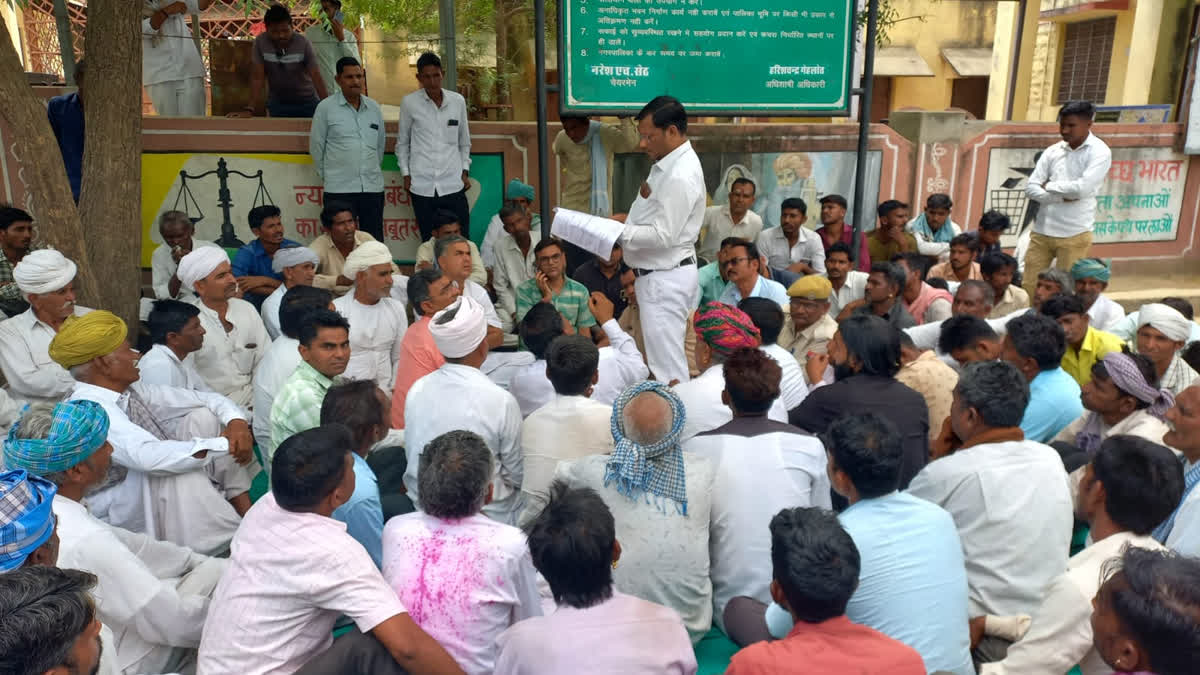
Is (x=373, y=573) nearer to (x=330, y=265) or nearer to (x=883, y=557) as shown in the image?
(x=883, y=557)

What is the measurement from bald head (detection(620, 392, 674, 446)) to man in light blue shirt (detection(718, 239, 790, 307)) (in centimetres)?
264

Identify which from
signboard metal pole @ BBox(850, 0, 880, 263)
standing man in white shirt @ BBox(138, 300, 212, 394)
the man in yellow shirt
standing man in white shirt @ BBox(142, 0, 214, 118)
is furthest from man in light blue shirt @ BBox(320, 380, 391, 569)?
standing man in white shirt @ BBox(142, 0, 214, 118)

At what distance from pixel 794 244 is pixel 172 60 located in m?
5.30

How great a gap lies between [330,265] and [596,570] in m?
4.41

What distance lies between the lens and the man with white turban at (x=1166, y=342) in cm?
404

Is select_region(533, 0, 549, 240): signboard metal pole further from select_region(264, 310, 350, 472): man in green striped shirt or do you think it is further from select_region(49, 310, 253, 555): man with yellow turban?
select_region(49, 310, 253, 555): man with yellow turban

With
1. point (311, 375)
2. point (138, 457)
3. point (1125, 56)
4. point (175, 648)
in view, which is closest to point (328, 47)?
point (311, 375)

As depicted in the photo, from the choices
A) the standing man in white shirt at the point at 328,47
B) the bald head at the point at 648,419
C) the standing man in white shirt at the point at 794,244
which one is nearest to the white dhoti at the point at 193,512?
the bald head at the point at 648,419

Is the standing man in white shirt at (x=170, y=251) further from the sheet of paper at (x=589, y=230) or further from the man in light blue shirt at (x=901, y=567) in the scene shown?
the man in light blue shirt at (x=901, y=567)

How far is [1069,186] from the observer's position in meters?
6.83

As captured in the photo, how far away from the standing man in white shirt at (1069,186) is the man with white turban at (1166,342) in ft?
10.3

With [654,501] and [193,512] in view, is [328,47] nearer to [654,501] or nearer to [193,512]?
[193,512]

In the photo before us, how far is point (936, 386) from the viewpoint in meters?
3.81

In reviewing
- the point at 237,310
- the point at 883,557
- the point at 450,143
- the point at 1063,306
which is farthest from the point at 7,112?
the point at 1063,306
